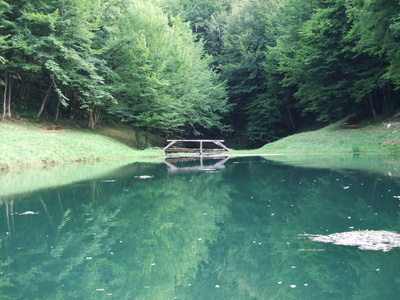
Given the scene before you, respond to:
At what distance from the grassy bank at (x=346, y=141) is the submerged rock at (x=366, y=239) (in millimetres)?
18212

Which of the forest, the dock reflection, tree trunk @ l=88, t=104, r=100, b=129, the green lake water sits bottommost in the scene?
the green lake water

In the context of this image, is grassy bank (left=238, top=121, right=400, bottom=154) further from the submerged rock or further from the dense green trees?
the submerged rock

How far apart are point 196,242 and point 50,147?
643 inches

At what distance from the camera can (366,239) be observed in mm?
6250

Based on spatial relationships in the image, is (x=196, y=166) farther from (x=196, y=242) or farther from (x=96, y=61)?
(x=196, y=242)

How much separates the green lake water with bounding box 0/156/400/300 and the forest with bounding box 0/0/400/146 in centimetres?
1446

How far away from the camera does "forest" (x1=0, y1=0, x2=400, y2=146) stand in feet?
80.1

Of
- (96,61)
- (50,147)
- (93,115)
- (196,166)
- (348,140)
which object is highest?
(96,61)

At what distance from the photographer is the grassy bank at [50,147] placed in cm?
1839

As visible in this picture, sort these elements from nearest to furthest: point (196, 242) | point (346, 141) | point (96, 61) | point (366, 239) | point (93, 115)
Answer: point (366, 239) → point (196, 242) → point (346, 141) → point (96, 61) → point (93, 115)

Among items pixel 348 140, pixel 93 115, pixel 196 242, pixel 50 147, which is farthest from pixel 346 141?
pixel 196 242

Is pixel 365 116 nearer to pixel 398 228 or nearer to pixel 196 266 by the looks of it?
pixel 398 228

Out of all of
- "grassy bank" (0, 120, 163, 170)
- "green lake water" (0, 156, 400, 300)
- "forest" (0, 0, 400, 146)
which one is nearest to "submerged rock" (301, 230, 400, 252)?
"green lake water" (0, 156, 400, 300)

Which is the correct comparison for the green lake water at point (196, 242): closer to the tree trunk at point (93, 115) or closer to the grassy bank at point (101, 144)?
the grassy bank at point (101, 144)
